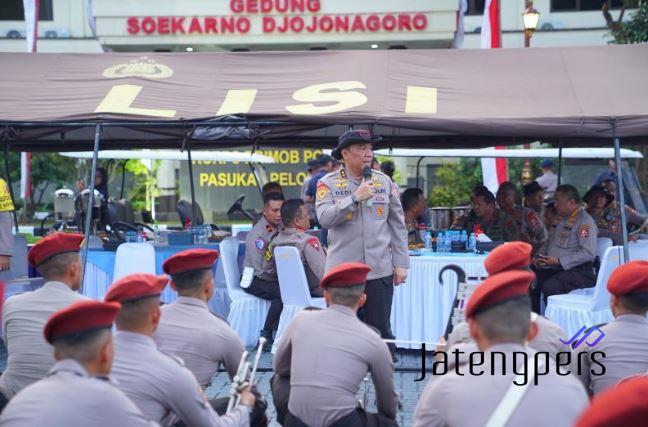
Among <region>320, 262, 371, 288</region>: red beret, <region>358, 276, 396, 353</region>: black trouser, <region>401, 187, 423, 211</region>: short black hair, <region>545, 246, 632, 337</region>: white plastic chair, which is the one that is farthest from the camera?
<region>401, 187, 423, 211</region>: short black hair

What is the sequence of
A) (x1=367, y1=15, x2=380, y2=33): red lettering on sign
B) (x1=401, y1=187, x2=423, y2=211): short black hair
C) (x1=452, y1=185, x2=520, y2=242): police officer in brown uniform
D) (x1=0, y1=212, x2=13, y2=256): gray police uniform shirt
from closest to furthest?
(x1=0, y1=212, x2=13, y2=256): gray police uniform shirt
(x1=401, y1=187, x2=423, y2=211): short black hair
(x1=452, y1=185, x2=520, y2=242): police officer in brown uniform
(x1=367, y1=15, x2=380, y2=33): red lettering on sign

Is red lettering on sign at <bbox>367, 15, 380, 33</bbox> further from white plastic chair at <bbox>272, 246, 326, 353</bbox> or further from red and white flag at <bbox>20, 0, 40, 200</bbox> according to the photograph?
white plastic chair at <bbox>272, 246, 326, 353</bbox>

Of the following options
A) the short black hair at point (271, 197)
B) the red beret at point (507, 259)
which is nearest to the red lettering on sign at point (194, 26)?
the short black hair at point (271, 197)

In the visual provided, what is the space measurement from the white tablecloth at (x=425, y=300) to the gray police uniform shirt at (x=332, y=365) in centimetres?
438

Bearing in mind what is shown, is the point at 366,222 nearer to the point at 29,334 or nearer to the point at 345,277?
the point at 345,277

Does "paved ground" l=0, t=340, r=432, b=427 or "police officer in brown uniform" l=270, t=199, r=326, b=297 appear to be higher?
"police officer in brown uniform" l=270, t=199, r=326, b=297

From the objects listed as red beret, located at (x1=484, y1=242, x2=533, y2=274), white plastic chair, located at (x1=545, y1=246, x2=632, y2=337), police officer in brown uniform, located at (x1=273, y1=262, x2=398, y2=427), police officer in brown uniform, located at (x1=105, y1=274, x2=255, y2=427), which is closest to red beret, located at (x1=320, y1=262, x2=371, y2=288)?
police officer in brown uniform, located at (x1=273, y1=262, x2=398, y2=427)

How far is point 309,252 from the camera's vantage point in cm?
883

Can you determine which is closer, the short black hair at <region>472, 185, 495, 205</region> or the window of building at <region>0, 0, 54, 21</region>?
the short black hair at <region>472, 185, 495, 205</region>

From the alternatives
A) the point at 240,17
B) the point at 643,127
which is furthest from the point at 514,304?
the point at 240,17

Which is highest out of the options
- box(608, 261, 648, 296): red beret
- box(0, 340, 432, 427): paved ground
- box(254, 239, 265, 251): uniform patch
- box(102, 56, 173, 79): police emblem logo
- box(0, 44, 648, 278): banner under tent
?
box(102, 56, 173, 79): police emblem logo

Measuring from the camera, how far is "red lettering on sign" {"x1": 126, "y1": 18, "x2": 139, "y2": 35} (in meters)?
27.1

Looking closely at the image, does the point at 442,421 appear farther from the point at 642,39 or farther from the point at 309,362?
the point at 642,39

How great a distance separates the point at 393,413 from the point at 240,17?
2342cm
